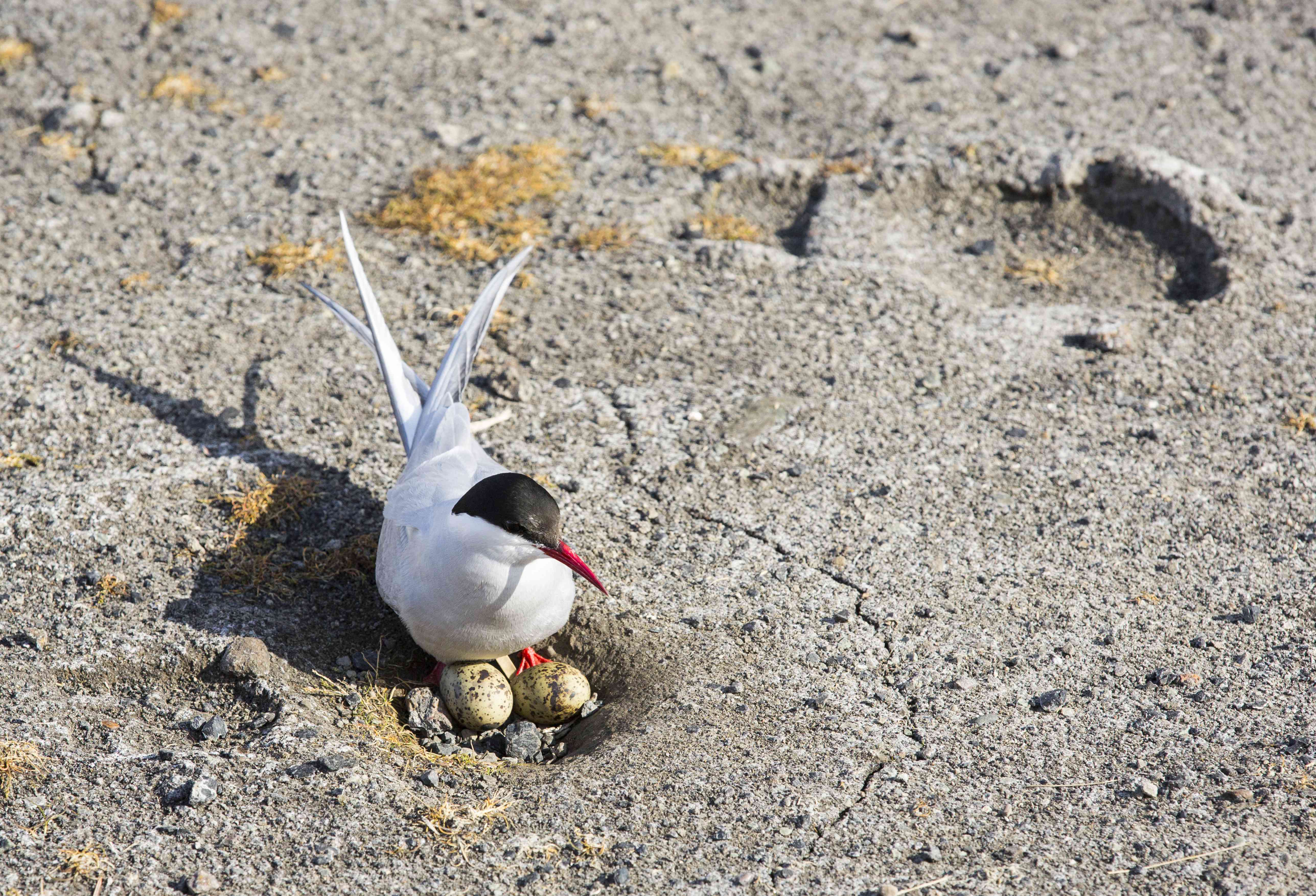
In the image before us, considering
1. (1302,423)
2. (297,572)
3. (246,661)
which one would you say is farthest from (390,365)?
(1302,423)

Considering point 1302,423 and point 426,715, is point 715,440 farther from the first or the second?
point 1302,423

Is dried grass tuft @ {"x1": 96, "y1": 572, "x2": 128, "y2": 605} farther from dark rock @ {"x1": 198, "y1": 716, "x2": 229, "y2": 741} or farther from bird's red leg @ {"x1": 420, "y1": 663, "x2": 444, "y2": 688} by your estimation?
bird's red leg @ {"x1": 420, "y1": 663, "x2": 444, "y2": 688}

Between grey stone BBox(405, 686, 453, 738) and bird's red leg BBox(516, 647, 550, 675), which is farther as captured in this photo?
bird's red leg BBox(516, 647, 550, 675)

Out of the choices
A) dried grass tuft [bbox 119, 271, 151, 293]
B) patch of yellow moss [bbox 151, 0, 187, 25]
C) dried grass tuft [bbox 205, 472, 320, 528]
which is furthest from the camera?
patch of yellow moss [bbox 151, 0, 187, 25]

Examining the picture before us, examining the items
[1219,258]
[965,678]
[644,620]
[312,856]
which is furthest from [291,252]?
[1219,258]

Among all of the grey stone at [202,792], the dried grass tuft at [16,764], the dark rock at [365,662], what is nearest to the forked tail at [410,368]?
the dark rock at [365,662]

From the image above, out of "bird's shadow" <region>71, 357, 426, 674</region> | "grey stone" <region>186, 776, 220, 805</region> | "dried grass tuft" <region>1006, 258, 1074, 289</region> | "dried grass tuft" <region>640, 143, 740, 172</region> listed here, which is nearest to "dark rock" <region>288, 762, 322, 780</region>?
"grey stone" <region>186, 776, 220, 805</region>
